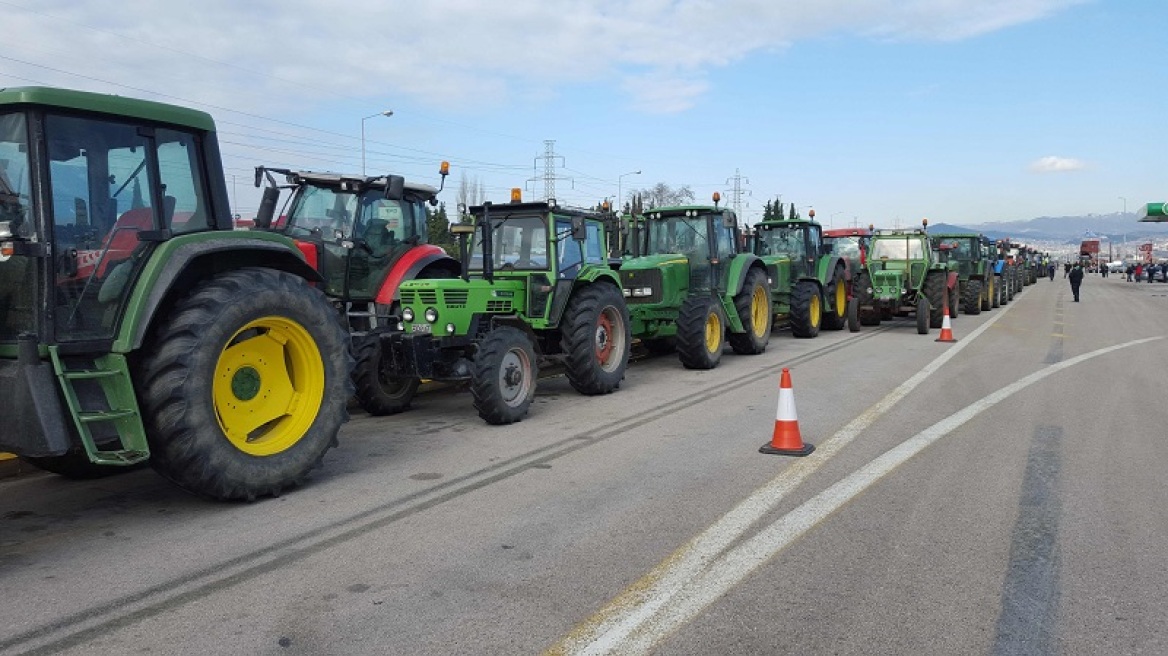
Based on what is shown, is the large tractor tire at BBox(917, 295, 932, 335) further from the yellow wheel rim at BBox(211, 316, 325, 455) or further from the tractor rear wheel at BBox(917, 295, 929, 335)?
the yellow wheel rim at BBox(211, 316, 325, 455)

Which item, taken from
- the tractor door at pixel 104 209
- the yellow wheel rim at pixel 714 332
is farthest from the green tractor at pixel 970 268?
the tractor door at pixel 104 209

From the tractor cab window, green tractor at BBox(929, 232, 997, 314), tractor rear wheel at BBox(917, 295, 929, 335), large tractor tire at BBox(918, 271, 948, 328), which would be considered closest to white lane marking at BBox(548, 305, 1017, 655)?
the tractor cab window

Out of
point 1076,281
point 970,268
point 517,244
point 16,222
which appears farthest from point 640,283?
point 1076,281

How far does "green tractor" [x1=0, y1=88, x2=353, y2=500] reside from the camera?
4.41 m

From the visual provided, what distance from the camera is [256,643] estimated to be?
11.1 feet

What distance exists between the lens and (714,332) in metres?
12.4

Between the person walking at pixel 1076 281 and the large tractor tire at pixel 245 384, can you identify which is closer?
the large tractor tire at pixel 245 384

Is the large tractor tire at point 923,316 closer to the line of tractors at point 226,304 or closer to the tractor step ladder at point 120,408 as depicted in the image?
the line of tractors at point 226,304

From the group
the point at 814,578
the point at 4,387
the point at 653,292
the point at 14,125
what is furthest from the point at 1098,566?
the point at 653,292

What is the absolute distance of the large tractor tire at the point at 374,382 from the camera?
27.2 feet

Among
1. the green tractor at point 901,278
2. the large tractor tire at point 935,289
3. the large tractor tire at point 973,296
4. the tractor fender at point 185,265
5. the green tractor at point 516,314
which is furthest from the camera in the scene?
the large tractor tire at point 973,296

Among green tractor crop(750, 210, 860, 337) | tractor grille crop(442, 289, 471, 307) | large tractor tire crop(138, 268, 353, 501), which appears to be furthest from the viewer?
green tractor crop(750, 210, 860, 337)

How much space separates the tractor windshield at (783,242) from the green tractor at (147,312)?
13026 millimetres

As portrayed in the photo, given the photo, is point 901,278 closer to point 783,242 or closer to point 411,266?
point 783,242
